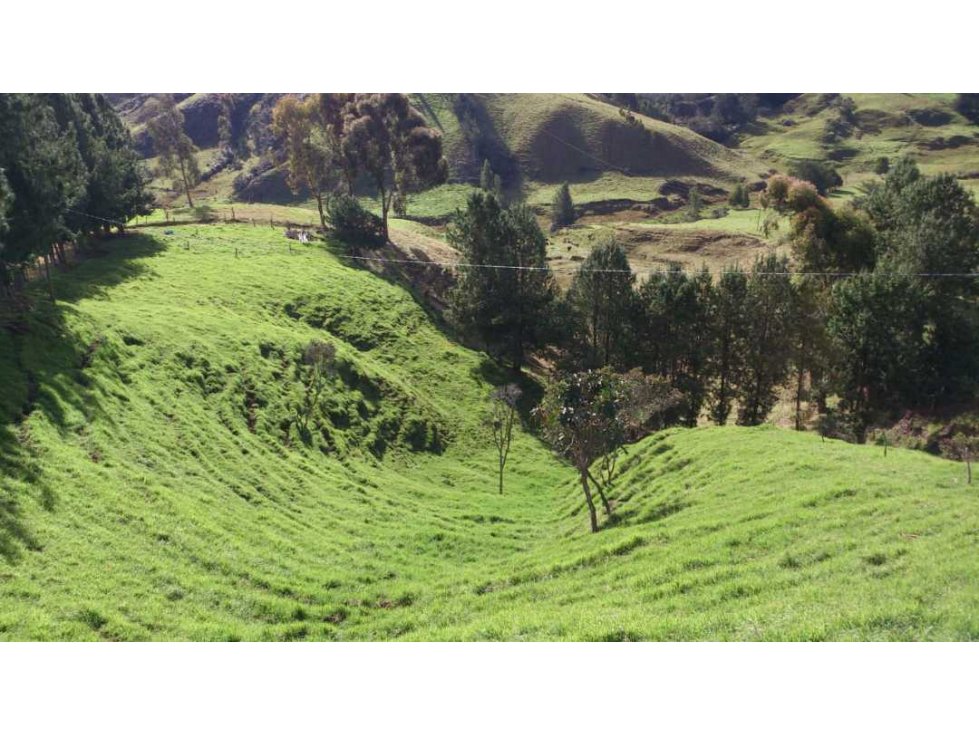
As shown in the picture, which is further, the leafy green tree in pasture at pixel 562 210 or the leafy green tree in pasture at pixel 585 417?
the leafy green tree in pasture at pixel 562 210

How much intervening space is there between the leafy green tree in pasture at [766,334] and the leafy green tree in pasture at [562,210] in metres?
101

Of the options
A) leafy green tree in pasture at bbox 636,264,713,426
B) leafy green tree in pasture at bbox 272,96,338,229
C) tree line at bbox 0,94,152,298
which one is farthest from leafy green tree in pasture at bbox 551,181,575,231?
tree line at bbox 0,94,152,298

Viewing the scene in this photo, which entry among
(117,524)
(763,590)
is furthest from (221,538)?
(763,590)

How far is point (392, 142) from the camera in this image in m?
96.8

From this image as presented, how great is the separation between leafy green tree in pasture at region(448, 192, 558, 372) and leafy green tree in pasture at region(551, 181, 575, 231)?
83.8 m

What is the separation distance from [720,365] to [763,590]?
4603 cm

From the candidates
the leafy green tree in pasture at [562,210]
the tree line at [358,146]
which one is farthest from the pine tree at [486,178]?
the tree line at [358,146]

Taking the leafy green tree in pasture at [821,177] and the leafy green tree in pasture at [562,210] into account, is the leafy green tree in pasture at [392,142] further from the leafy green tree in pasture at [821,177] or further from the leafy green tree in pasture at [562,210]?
the leafy green tree in pasture at [821,177]

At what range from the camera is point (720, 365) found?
2477 inches

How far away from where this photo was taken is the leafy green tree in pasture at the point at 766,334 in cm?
5825

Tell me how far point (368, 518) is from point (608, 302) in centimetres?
4028

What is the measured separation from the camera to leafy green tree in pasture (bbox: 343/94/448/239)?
94.1 meters

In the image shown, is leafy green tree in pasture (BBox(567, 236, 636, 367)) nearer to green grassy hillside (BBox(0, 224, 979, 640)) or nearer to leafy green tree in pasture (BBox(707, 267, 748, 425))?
leafy green tree in pasture (BBox(707, 267, 748, 425))

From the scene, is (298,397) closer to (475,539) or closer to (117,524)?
→ (475,539)
